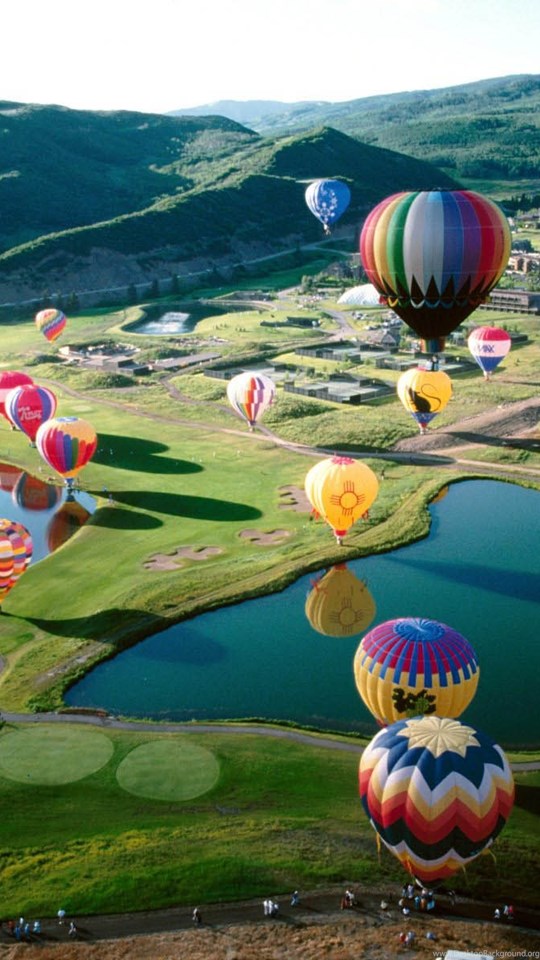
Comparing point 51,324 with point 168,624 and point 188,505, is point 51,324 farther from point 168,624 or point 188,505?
point 168,624

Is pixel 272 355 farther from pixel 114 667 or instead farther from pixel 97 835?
pixel 97 835

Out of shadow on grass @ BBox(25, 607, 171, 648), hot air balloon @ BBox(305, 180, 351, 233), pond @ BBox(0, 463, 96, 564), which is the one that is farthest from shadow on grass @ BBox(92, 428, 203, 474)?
hot air balloon @ BBox(305, 180, 351, 233)

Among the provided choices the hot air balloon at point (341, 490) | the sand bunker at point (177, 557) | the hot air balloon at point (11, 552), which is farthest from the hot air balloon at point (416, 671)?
the sand bunker at point (177, 557)

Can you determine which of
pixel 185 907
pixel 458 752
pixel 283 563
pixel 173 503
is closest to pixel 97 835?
pixel 185 907

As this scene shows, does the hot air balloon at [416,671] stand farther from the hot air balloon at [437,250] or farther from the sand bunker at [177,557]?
the hot air balloon at [437,250]

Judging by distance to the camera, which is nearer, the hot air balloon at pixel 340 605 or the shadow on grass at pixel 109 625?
the shadow on grass at pixel 109 625

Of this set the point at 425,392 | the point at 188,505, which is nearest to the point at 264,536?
the point at 188,505
